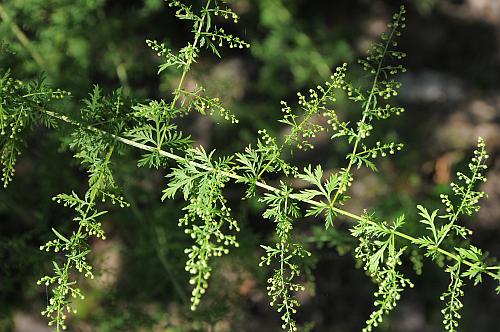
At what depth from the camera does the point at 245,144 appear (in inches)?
190

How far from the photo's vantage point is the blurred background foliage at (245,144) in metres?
3.88

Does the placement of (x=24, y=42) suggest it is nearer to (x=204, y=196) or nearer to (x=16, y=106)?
(x=16, y=106)

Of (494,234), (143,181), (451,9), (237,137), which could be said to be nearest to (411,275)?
(494,234)

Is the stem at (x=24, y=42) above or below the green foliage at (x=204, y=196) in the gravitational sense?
below

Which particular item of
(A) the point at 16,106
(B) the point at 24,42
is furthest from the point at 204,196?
(B) the point at 24,42

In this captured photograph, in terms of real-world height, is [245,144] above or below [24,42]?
below

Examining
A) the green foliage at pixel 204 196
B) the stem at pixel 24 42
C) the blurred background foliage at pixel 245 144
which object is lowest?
the blurred background foliage at pixel 245 144

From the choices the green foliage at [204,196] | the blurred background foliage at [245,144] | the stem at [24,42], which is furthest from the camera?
the blurred background foliage at [245,144]

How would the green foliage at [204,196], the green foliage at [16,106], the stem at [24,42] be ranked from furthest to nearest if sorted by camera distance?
the stem at [24,42] < the green foliage at [16,106] < the green foliage at [204,196]

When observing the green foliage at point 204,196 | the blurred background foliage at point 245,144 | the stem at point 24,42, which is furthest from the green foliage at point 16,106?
the stem at point 24,42

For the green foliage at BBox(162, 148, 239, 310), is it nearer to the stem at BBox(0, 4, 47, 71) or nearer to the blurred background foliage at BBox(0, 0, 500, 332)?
the blurred background foliage at BBox(0, 0, 500, 332)

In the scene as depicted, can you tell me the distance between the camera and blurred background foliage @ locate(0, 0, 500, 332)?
3.88 m

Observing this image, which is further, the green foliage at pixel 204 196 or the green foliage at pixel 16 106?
the green foliage at pixel 16 106

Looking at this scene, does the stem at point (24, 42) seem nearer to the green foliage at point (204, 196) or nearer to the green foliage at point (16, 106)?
the green foliage at point (16, 106)
